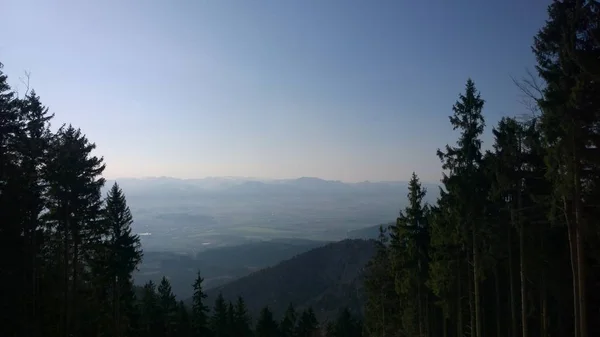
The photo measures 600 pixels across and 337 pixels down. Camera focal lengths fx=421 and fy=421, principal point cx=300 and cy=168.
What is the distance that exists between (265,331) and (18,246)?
4168 centimetres

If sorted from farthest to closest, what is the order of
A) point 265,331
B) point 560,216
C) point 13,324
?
1. point 265,331
2. point 13,324
3. point 560,216

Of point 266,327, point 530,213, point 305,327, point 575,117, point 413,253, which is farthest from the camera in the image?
point 305,327

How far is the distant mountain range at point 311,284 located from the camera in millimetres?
146125

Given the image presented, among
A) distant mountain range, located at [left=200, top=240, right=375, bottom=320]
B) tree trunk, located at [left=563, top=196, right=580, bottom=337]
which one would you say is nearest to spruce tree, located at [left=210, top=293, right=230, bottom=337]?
tree trunk, located at [left=563, top=196, right=580, bottom=337]

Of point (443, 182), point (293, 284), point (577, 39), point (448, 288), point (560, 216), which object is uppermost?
point (577, 39)

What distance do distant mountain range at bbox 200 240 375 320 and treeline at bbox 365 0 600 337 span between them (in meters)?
109

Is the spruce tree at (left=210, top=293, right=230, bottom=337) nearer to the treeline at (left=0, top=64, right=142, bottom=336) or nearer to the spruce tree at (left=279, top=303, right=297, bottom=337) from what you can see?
the spruce tree at (left=279, top=303, right=297, bottom=337)

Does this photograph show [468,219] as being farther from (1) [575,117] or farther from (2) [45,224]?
(2) [45,224]

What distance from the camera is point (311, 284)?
6821 inches

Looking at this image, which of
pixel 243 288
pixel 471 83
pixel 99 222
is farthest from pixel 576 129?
pixel 243 288

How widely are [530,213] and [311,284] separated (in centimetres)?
16308

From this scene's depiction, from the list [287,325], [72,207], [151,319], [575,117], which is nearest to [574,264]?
[575,117]

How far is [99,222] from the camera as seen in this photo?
21312 millimetres

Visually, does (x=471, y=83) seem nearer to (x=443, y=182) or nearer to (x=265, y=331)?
(x=443, y=182)
